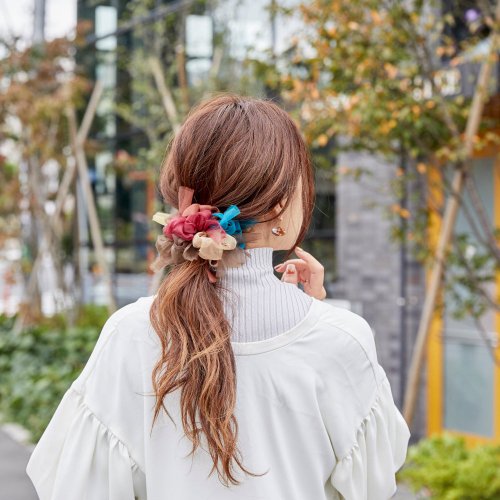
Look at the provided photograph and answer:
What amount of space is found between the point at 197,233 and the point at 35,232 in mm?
9560

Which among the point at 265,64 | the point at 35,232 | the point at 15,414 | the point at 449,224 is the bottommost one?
the point at 15,414

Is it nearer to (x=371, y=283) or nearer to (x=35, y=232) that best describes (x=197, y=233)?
(x=371, y=283)

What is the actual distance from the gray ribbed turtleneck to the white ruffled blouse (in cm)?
2

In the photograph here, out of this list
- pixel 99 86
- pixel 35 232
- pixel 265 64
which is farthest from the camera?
pixel 35 232

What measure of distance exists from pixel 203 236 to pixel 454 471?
3.44 m

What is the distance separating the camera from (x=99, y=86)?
9.75 metres

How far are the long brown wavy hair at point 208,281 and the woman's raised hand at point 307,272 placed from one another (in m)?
0.25

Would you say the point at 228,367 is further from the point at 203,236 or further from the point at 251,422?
the point at 203,236

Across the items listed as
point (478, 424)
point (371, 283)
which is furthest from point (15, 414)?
point (478, 424)

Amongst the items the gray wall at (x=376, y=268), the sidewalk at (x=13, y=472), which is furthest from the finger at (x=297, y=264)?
the gray wall at (x=376, y=268)

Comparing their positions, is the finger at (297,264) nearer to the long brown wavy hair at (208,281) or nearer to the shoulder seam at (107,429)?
the long brown wavy hair at (208,281)

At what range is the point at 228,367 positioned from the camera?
1661 millimetres

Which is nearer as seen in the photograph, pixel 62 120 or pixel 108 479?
pixel 108 479

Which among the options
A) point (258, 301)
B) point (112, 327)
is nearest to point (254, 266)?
point (258, 301)
